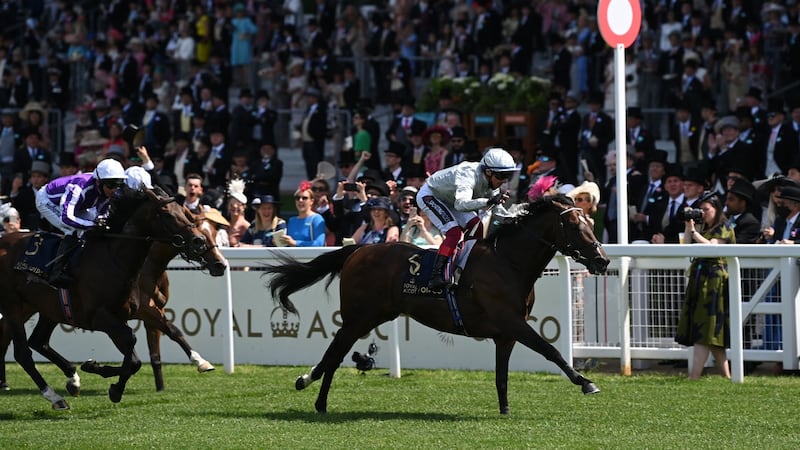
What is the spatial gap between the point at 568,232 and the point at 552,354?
2.88 feet

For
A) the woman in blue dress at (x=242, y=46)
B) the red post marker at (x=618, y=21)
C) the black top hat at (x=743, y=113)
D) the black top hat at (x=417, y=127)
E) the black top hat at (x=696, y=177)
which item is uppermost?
the woman in blue dress at (x=242, y=46)

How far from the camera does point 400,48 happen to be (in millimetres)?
22266

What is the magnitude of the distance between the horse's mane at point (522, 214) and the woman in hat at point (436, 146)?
610 centimetres

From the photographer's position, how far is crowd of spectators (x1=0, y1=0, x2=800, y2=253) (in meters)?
15.6

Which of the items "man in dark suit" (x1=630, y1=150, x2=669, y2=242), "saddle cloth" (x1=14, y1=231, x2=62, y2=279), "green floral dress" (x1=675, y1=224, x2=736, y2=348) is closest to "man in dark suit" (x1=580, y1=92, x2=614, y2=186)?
"man in dark suit" (x1=630, y1=150, x2=669, y2=242)

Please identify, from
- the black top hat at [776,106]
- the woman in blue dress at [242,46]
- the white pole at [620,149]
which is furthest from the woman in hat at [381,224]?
the woman in blue dress at [242,46]

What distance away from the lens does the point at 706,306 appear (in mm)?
10977

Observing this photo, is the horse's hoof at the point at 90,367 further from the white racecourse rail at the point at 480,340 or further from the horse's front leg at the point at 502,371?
the horse's front leg at the point at 502,371

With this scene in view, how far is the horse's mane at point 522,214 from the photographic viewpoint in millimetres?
9547

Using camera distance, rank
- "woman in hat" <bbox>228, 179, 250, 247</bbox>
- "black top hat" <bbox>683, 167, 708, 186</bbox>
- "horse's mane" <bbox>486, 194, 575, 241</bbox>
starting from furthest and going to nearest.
A: "woman in hat" <bbox>228, 179, 250, 247</bbox>
"black top hat" <bbox>683, 167, 708, 186</bbox>
"horse's mane" <bbox>486, 194, 575, 241</bbox>

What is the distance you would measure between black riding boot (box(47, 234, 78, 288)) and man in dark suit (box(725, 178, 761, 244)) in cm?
553

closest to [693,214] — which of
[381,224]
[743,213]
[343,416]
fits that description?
[743,213]

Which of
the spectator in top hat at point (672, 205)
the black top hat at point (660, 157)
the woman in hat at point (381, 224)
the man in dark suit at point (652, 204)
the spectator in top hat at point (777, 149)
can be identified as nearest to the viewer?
the woman in hat at point (381, 224)

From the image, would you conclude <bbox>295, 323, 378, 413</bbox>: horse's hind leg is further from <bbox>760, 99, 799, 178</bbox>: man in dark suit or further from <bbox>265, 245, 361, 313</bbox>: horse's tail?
<bbox>760, 99, 799, 178</bbox>: man in dark suit
